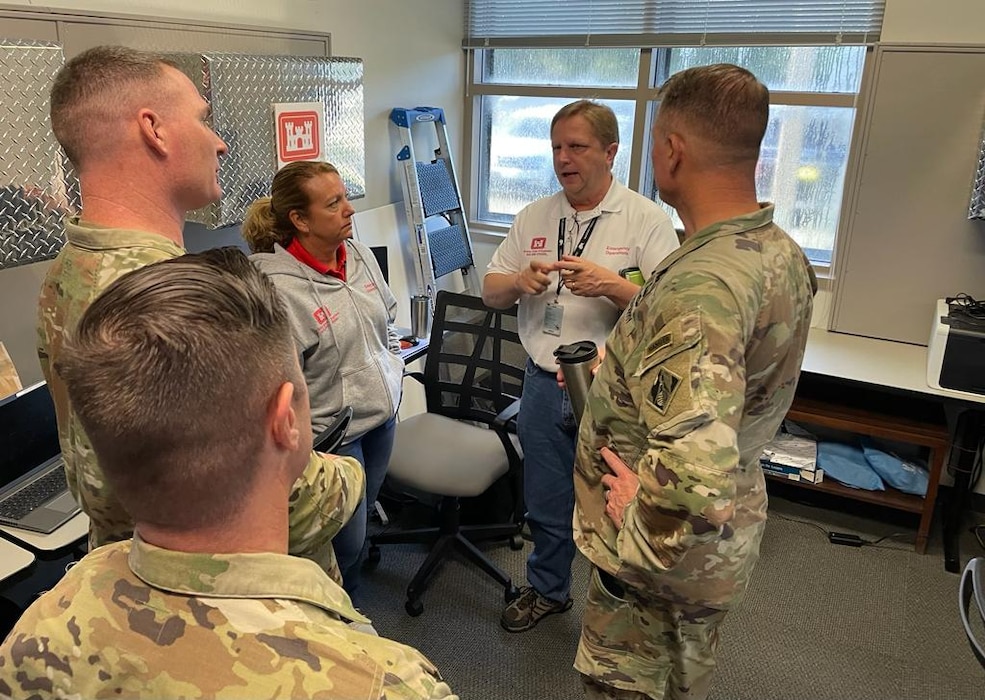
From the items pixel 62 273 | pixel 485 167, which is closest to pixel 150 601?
pixel 62 273

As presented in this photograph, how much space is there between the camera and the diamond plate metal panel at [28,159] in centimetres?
166

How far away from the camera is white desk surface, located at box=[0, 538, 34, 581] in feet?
5.32

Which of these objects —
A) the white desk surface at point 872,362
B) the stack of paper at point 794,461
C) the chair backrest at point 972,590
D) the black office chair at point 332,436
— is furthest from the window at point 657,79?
the black office chair at point 332,436

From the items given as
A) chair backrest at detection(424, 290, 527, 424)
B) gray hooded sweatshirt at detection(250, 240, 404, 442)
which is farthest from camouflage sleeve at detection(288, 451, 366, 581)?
chair backrest at detection(424, 290, 527, 424)

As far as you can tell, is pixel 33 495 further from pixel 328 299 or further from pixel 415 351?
pixel 415 351

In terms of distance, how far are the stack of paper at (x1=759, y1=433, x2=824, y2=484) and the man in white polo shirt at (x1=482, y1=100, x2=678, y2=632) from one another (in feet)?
4.06

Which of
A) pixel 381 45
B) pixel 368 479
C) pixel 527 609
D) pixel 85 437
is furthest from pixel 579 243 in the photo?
pixel 381 45

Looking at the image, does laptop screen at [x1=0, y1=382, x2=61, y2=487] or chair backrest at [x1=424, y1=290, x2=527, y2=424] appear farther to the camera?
chair backrest at [x1=424, y1=290, x2=527, y2=424]

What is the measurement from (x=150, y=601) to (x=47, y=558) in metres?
1.24

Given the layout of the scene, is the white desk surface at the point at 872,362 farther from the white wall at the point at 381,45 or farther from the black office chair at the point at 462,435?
the white wall at the point at 381,45

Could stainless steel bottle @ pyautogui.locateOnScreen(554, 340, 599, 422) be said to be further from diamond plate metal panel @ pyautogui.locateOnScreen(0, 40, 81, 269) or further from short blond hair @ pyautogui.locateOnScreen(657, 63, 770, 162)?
diamond plate metal panel @ pyautogui.locateOnScreen(0, 40, 81, 269)

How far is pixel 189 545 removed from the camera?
735 millimetres

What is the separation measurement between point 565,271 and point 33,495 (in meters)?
1.55

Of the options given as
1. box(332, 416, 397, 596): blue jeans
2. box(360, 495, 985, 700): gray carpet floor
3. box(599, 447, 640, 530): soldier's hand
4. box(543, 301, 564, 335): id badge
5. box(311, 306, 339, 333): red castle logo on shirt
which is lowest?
box(360, 495, 985, 700): gray carpet floor
